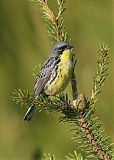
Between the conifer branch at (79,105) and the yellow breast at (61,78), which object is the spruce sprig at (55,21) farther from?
the yellow breast at (61,78)

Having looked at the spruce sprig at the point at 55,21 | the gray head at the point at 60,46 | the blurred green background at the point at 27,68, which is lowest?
the blurred green background at the point at 27,68

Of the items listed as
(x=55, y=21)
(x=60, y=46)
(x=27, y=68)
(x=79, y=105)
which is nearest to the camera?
(x=79, y=105)

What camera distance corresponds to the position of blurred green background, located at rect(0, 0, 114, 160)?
4.31 meters

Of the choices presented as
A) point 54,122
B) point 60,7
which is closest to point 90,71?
point 54,122

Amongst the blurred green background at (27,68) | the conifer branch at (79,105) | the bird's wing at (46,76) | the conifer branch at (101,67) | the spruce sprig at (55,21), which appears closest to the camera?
the conifer branch at (79,105)

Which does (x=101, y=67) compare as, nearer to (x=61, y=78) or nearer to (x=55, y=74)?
(x=61, y=78)

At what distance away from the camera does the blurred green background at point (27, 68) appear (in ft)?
→ 14.1

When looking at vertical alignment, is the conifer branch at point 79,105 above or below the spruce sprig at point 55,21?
below

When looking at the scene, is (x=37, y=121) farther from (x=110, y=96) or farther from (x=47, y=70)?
(x=47, y=70)

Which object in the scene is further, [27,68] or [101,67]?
[27,68]

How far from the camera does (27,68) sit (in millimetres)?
4543

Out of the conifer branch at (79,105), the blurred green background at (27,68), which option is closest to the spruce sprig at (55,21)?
the conifer branch at (79,105)

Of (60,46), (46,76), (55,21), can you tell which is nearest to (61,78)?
(46,76)

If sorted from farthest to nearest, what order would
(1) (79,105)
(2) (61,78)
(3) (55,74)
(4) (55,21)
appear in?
(3) (55,74)
(2) (61,78)
(4) (55,21)
(1) (79,105)
